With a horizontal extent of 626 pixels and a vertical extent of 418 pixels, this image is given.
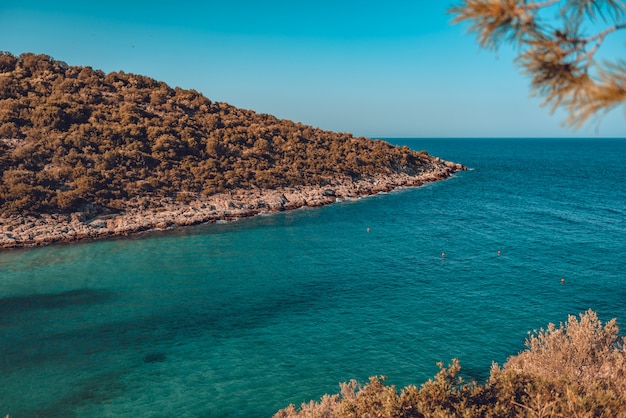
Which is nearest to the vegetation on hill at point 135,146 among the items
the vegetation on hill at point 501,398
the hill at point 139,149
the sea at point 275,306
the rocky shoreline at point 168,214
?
the hill at point 139,149

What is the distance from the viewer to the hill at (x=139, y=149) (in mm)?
51969

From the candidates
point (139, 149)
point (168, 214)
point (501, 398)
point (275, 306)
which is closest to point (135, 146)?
point (139, 149)

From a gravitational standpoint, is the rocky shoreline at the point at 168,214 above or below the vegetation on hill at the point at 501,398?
above

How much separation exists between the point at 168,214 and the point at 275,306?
3026 cm

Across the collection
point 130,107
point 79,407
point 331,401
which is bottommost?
point 79,407

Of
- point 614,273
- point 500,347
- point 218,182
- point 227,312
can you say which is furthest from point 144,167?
point 614,273

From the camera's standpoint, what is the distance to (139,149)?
216ft

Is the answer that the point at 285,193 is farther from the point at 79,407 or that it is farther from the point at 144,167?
the point at 79,407

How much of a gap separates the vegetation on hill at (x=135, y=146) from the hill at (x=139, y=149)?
200 millimetres

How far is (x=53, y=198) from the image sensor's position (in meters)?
48.1

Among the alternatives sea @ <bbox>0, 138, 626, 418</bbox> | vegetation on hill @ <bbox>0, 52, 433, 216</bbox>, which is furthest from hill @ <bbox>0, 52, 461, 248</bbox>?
sea @ <bbox>0, 138, 626, 418</bbox>

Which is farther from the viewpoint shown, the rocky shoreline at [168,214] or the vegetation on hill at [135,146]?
the vegetation on hill at [135,146]

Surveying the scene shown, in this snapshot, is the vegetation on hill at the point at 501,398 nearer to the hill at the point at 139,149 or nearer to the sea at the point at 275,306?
the sea at the point at 275,306

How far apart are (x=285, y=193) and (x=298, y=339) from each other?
4388 cm
